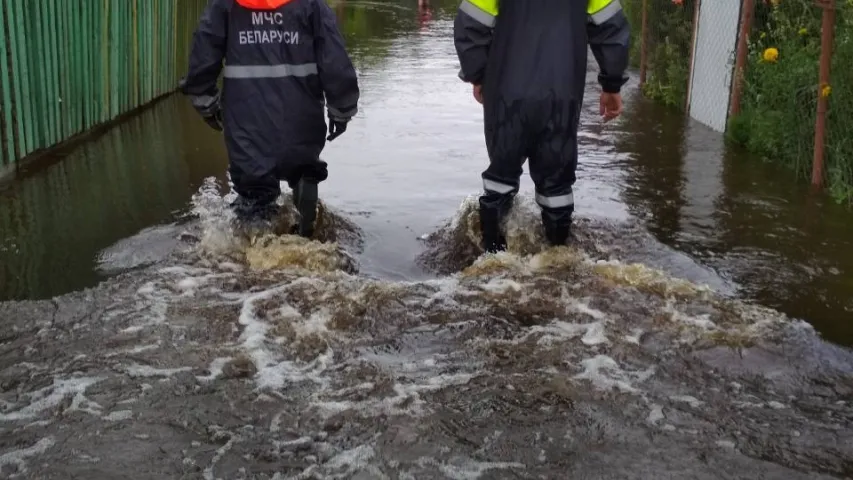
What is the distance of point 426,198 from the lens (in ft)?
21.2

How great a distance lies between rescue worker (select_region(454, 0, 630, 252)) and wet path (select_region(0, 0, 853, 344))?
931 millimetres

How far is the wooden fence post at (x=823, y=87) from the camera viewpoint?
19.5 ft

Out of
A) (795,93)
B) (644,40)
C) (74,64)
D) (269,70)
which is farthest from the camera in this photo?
(644,40)

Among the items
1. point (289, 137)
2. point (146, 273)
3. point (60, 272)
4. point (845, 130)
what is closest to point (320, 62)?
point (289, 137)

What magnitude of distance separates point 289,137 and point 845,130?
3.93 m

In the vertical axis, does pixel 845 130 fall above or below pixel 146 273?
above

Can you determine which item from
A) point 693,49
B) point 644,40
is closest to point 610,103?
point 693,49

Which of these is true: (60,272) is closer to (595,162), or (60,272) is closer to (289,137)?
(289,137)

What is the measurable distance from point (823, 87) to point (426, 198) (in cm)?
282

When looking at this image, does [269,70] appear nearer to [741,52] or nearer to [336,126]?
[336,126]

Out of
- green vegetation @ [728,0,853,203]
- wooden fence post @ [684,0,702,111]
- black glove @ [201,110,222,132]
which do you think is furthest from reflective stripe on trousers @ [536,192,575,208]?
wooden fence post @ [684,0,702,111]

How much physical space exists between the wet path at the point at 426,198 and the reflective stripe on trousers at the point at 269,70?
1.13 m

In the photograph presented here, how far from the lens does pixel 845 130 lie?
247 inches

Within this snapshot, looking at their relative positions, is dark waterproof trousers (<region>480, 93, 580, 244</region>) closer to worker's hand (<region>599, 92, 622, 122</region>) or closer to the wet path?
worker's hand (<region>599, 92, 622, 122</region>)
